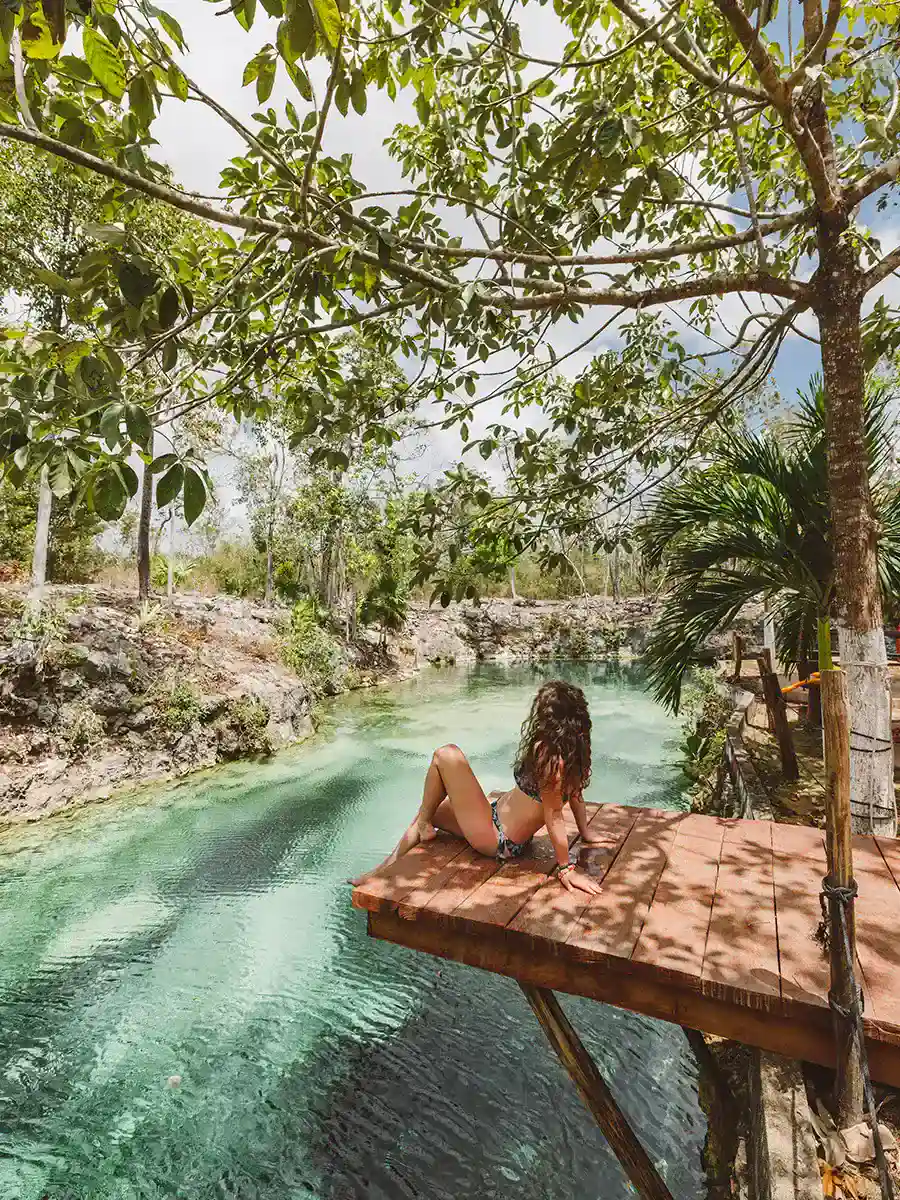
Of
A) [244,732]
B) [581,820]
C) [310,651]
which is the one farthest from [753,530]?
[310,651]

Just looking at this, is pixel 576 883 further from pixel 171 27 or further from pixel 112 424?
pixel 171 27

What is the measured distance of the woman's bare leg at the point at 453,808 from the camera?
306 centimetres

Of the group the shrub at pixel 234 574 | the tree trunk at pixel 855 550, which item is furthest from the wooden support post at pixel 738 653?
the shrub at pixel 234 574

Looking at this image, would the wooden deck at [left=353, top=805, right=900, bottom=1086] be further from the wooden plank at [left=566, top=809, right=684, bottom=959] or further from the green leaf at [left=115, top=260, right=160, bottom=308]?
the green leaf at [left=115, top=260, right=160, bottom=308]

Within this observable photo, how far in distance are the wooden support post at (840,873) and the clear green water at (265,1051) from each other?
163 cm

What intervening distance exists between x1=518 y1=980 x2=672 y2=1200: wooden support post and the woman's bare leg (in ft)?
2.28

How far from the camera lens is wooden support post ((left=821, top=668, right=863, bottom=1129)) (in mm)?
1889

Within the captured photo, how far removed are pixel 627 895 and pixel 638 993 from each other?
0.41m

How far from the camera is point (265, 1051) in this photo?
4.07m

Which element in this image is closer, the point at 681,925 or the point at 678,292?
the point at 681,925

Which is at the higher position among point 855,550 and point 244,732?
point 855,550

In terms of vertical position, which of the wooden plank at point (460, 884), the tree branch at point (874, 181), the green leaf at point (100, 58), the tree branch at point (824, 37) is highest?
the tree branch at point (824, 37)

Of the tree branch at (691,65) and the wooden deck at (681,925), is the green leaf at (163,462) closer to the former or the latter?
the wooden deck at (681,925)

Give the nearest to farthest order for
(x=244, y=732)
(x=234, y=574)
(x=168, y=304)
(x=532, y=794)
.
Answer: (x=168, y=304) < (x=532, y=794) < (x=244, y=732) < (x=234, y=574)
